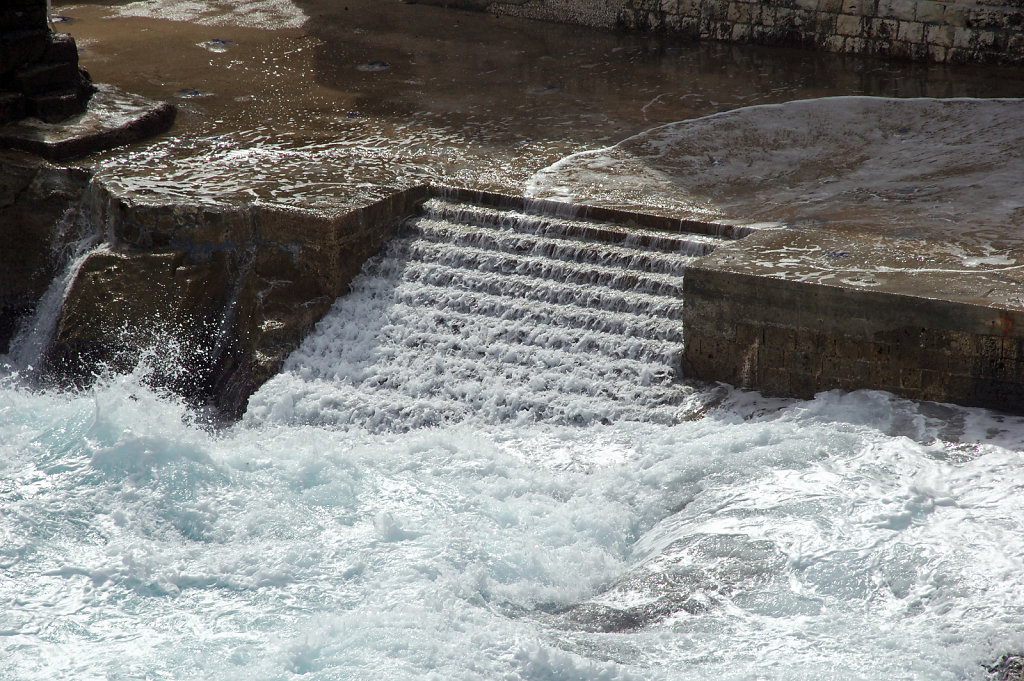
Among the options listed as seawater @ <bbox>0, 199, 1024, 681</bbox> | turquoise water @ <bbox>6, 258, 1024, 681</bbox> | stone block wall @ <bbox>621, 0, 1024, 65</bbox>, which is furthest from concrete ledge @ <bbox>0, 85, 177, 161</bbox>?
stone block wall @ <bbox>621, 0, 1024, 65</bbox>

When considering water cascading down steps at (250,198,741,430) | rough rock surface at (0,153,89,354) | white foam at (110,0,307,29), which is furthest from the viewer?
white foam at (110,0,307,29)

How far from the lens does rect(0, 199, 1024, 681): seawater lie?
4.10 metres

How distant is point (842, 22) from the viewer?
30.7ft

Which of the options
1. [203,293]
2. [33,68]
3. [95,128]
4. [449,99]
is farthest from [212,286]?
[449,99]

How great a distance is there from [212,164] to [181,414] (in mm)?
1833

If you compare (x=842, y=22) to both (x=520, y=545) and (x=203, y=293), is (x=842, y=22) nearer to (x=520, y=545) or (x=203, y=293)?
(x=203, y=293)

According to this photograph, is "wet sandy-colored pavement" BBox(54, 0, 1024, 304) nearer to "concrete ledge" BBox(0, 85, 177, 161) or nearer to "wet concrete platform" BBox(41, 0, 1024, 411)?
"wet concrete platform" BBox(41, 0, 1024, 411)

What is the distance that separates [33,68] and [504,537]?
5007 mm

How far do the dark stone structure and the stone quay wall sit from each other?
16.2ft

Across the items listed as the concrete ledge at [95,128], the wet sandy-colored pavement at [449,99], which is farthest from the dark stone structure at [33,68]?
the wet sandy-colored pavement at [449,99]

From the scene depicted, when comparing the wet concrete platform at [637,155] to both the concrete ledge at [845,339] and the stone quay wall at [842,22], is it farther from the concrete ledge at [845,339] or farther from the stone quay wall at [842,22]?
the stone quay wall at [842,22]

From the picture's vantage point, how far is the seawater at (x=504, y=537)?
4102 mm

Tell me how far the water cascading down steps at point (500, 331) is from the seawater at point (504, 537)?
1.5 inches

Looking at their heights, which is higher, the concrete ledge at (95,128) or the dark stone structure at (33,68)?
the dark stone structure at (33,68)
